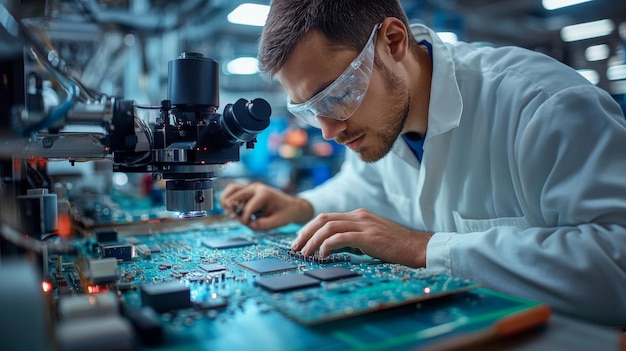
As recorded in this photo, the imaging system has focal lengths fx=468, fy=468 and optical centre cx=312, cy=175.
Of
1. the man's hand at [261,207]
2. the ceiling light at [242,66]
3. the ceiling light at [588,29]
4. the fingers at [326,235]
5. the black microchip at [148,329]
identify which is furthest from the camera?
the ceiling light at [242,66]

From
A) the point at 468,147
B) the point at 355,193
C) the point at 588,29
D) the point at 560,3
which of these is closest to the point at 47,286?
the point at 468,147

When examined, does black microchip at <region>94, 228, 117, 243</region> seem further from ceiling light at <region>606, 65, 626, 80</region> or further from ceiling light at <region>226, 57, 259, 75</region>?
ceiling light at <region>226, 57, 259, 75</region>

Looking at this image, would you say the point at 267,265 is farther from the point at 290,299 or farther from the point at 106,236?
the point at 106,236

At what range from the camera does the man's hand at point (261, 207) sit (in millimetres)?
1847

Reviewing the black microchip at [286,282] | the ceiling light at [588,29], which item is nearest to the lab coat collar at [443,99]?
the black microchip at [286,282]

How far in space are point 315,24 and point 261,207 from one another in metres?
0.83

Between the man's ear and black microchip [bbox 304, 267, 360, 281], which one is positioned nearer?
black microchip [bbox 304, 267, 360, 281]

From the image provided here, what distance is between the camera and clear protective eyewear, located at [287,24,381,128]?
1341mm

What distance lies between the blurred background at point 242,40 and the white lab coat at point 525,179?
686mm

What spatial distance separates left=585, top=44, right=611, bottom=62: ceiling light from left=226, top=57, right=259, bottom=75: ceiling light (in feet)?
16.0

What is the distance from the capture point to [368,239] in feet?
3.97

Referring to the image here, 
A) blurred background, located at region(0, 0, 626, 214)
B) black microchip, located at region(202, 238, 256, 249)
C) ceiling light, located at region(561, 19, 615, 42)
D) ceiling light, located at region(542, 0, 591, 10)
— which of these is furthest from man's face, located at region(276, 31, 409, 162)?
ceiling light, located at region(542, 0, 591, 10)

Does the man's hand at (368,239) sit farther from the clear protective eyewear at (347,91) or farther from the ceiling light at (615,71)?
the ceiling light at (615,71)

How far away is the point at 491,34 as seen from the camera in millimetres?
7133
